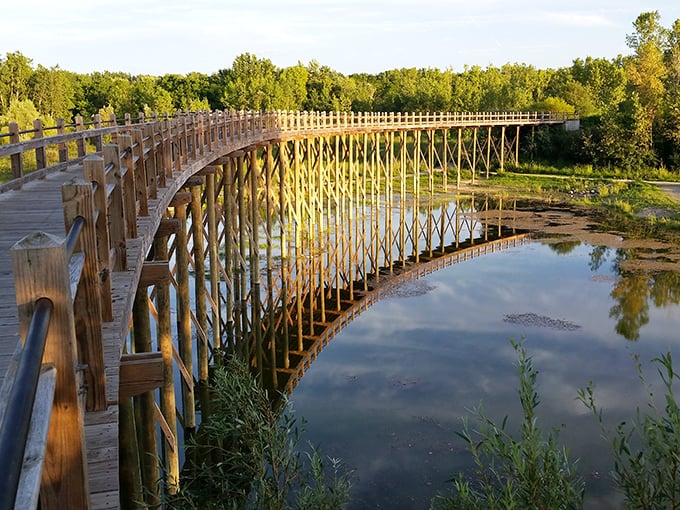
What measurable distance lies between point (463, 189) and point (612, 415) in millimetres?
29502

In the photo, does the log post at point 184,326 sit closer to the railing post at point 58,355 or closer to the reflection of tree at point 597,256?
the railing post at point 58,355

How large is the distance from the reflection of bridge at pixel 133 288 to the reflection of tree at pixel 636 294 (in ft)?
18.3

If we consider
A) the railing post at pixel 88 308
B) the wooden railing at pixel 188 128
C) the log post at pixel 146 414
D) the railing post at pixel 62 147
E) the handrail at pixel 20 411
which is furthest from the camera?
the railing post at pixel 62 147

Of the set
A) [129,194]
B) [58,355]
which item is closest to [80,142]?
[129,194]

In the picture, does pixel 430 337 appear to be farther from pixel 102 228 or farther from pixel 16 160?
pixel 102 228

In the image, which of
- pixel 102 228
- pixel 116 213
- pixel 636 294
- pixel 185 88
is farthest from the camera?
pixel 185 88

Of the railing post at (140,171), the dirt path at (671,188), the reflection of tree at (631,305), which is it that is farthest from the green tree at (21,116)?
the railing post at (140,171)

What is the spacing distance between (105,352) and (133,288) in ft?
4.84

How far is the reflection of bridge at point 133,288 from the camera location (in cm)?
182

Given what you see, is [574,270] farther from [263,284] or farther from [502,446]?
[502,446]

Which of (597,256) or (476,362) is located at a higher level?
(597,256)

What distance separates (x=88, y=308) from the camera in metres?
2.92

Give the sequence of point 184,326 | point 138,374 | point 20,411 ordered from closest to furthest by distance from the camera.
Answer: point 20,411 < point 138,374 < point 184,326

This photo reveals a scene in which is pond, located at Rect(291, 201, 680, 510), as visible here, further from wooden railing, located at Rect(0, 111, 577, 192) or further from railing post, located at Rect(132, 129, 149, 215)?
wooden railing, located at Rect(0, 111, 577, 192)
